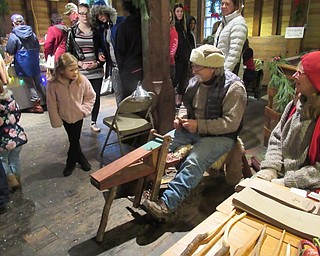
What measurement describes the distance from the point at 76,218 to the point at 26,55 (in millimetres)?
3299

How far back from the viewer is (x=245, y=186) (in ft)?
4.05

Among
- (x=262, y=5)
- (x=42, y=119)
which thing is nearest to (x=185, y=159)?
(x=42, y=119)

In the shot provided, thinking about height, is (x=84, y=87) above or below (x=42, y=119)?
above

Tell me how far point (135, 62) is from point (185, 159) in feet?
4.53

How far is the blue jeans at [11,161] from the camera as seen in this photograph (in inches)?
93.9

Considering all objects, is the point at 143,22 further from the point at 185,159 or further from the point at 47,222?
the point at 47,222

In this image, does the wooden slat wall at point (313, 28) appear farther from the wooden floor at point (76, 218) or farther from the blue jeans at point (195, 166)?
the blue jeans at point (195, 166)

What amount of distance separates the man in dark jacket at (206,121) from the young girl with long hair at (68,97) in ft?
3.08

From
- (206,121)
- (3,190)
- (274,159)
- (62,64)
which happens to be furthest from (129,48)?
(274,159)

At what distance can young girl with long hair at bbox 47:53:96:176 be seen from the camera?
2.41 m

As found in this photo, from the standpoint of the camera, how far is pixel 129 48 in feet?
9.79

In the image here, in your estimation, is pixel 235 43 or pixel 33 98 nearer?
pixel 235 43

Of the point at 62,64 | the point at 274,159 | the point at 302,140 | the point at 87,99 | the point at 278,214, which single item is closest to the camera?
the point at 278,214

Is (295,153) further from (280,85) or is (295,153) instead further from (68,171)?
(68,171)
